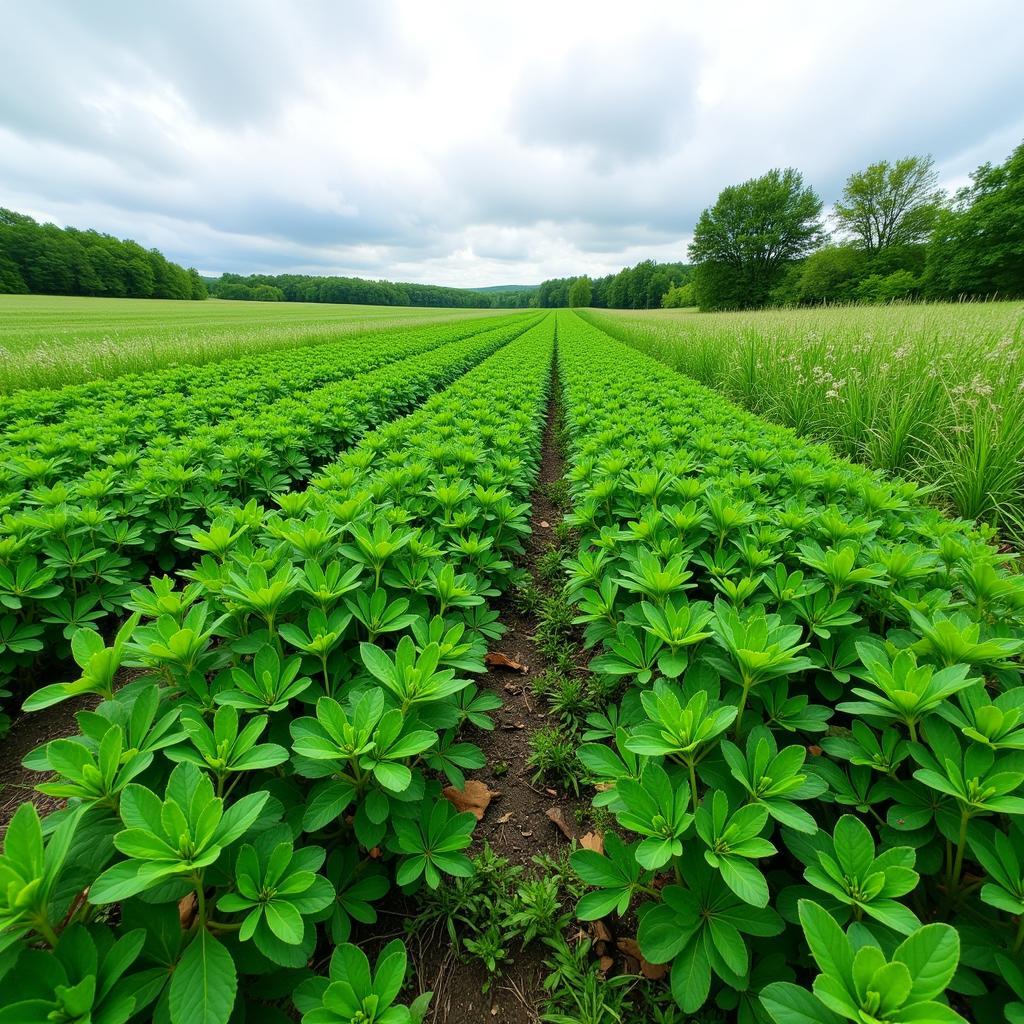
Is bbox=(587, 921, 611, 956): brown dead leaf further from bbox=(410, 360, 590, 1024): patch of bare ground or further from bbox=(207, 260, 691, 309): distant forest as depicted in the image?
bbox=(207, 260, 691, 309): distant forest

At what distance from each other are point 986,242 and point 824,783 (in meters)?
43.5

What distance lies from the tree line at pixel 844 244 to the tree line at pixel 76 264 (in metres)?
63.7

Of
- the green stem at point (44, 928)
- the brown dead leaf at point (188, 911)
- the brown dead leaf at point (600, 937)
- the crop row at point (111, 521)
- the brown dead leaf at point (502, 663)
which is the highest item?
the green stem at point (44, 928)

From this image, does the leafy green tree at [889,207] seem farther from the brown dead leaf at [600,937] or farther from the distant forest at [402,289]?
the brown dead leaf at [600,937]

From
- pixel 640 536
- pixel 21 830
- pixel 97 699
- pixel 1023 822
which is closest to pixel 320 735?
pixel 21 830

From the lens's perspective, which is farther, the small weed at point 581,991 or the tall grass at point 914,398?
the tall grass at point 914,398

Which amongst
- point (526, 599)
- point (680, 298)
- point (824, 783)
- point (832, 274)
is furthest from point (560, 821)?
point (680, 298)

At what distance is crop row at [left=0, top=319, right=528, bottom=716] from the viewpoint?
2.25 meters

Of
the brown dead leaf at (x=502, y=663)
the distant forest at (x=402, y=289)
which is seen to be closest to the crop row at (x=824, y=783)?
the brown dead leaf at (x=502, y=663)

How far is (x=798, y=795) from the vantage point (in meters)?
1.13

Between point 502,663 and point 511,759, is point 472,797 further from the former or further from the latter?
point 502,663

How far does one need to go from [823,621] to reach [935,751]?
49cm

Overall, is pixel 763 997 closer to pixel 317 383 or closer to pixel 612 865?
pixel 612 865

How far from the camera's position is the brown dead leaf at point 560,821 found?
1797 millimetres
